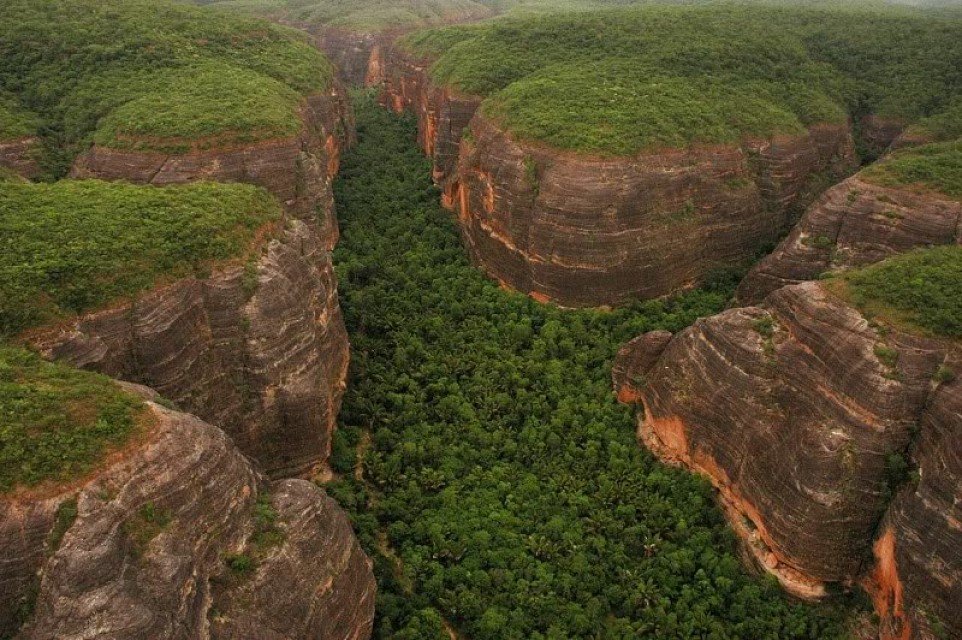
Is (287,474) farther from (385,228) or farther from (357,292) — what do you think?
(385,228)

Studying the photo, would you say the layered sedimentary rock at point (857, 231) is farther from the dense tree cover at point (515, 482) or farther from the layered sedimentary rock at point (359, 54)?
the layered sedimentary rock at point (359, 54)

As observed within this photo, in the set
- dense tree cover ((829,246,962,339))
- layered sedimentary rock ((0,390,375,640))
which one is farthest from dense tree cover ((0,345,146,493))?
dense tree cover ((829,246,962,339))

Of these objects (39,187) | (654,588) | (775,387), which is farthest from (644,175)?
(39,187)

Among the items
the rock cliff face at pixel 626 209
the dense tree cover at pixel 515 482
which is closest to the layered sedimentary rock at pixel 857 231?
the dense tree cover at pixel 515 482

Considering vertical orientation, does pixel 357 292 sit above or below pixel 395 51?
below

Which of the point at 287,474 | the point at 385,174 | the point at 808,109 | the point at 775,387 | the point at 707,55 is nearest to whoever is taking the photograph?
the point at 775,387

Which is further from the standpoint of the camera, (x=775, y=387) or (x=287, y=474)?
(x=287, y=474)

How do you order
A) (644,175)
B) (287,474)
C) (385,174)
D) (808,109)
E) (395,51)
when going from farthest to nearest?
(395,51) → (385,174) → (808,109) → (644,175) → (287,474)

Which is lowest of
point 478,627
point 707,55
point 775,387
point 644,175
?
point 478,627

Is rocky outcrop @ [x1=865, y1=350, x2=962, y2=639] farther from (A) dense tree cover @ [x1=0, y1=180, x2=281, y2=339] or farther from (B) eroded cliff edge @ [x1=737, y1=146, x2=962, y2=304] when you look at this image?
(A) dense tree cover @ [x1=0, y1=180, x2=281, y2=339]
